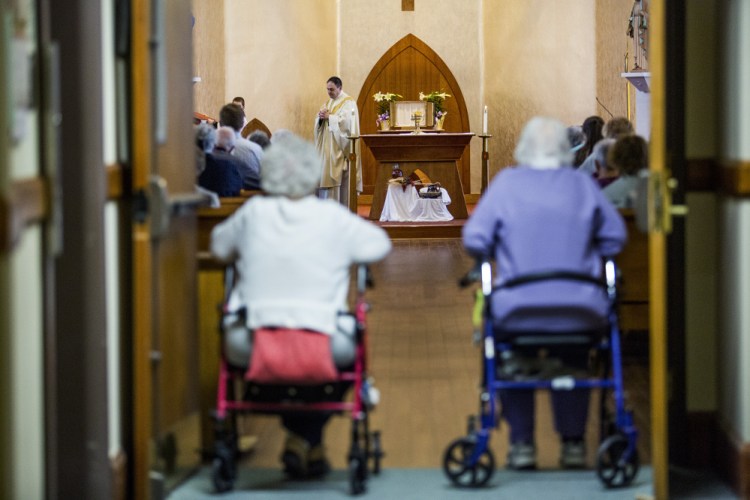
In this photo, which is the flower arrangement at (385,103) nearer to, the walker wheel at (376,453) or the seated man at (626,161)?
the seated man at (626,161)

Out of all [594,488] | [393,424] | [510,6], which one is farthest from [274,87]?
[594,488]

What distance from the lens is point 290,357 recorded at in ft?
15.4

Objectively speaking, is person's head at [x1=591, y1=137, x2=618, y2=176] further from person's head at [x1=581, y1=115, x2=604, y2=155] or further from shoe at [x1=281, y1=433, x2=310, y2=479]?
shoe at [x1=281, y1=433, x2=310, y2=479]

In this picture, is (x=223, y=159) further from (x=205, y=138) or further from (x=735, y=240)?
(x=735, y=240)

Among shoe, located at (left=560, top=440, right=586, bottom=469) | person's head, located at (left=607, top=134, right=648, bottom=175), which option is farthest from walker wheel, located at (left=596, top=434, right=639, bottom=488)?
person's head, located at (left=607, top=134, right=648, bottom=175)

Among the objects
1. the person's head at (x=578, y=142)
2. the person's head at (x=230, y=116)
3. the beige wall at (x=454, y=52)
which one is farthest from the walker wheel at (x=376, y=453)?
the beige wall at (x=454, y=52)

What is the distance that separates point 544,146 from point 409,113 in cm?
1175

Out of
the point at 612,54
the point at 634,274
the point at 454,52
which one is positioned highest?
the point at 454,52

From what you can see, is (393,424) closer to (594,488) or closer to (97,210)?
(594,488)

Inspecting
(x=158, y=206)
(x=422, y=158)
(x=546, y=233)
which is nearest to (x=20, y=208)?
(x=158, y=206)

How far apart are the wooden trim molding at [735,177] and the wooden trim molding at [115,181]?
2.00m

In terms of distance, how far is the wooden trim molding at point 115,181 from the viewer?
4566mm

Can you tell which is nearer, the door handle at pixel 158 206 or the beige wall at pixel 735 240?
the door handle at pixel 158 206

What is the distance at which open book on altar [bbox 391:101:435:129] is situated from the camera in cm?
1661
